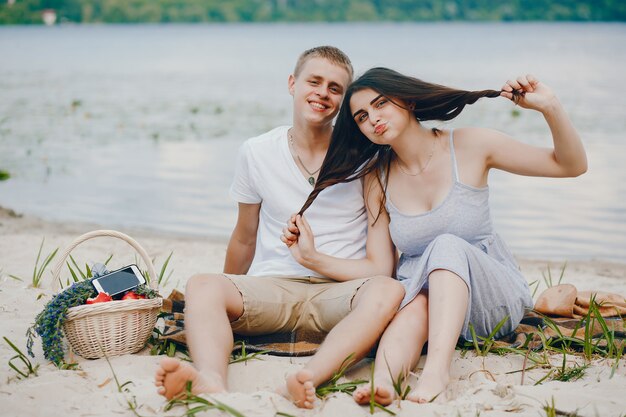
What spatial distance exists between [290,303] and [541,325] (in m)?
1.37

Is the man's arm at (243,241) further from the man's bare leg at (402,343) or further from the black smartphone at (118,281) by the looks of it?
the man's bare leg at (402,343)

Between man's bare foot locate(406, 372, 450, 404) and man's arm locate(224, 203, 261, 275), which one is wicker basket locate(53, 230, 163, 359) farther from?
man's bare foot locate(406, 372, 450, 404)

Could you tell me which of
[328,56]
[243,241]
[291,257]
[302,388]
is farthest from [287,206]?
[302,388]

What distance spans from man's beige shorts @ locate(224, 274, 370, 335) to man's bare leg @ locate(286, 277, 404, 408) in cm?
13

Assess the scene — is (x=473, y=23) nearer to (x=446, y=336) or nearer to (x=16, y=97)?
(x=16, y=97)

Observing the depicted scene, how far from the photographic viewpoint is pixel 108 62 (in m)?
35.8

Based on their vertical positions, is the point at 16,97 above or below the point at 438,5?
below

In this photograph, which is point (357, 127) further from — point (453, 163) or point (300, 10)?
point (300, 10)

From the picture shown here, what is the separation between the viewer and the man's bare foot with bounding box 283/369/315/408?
9.68ft

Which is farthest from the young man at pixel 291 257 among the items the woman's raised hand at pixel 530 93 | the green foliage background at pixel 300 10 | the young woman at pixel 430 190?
the green foliage background at pixel 300 10

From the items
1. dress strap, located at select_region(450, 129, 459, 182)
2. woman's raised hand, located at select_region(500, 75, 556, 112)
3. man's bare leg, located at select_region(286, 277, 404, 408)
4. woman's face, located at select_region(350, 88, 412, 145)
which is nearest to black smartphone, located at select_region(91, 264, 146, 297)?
man's bare leg, located at select_region(286, 277, 404, 408)

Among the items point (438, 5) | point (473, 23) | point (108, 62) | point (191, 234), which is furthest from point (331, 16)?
point (191, 234)

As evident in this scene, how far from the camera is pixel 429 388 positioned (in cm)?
311

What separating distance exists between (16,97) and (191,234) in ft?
45.2
